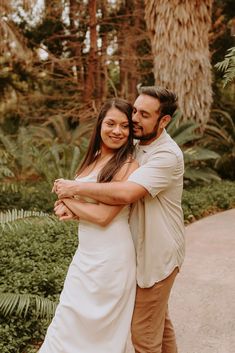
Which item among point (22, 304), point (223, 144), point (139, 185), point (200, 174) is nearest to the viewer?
point (139, 185)

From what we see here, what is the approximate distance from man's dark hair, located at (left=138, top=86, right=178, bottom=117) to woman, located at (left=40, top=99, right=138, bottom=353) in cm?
14

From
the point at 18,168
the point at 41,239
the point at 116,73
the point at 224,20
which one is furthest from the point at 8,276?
the point at 116,73

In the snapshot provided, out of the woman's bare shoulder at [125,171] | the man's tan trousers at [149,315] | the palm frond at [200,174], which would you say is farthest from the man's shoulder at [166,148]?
the palm frond at [200,174]

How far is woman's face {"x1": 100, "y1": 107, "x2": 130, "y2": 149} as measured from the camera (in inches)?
96.4

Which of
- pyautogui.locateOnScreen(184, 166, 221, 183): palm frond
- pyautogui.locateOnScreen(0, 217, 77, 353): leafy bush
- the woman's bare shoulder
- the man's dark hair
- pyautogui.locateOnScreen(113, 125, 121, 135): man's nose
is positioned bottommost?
pyautogui.locateOnScreen(184, 166, 221, 183): palm frond

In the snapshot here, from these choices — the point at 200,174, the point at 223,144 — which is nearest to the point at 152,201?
the point at 200,174

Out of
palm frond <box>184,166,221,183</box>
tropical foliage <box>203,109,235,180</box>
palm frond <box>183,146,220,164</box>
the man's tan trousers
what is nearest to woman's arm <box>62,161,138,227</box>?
the man's tan trousers

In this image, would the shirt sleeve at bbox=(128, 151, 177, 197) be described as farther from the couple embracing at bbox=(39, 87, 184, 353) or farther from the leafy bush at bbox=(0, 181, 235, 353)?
the leafy bush at bbox=(0, 181, 235, 353)

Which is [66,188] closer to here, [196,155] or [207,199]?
[207,199]

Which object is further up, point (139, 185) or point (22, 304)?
point (139, 185)

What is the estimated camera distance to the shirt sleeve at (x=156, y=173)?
7.55 ft

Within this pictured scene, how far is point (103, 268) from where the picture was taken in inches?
95.0

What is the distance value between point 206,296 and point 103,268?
2.47m

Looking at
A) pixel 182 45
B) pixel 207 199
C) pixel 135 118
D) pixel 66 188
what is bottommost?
pixel 207 199
